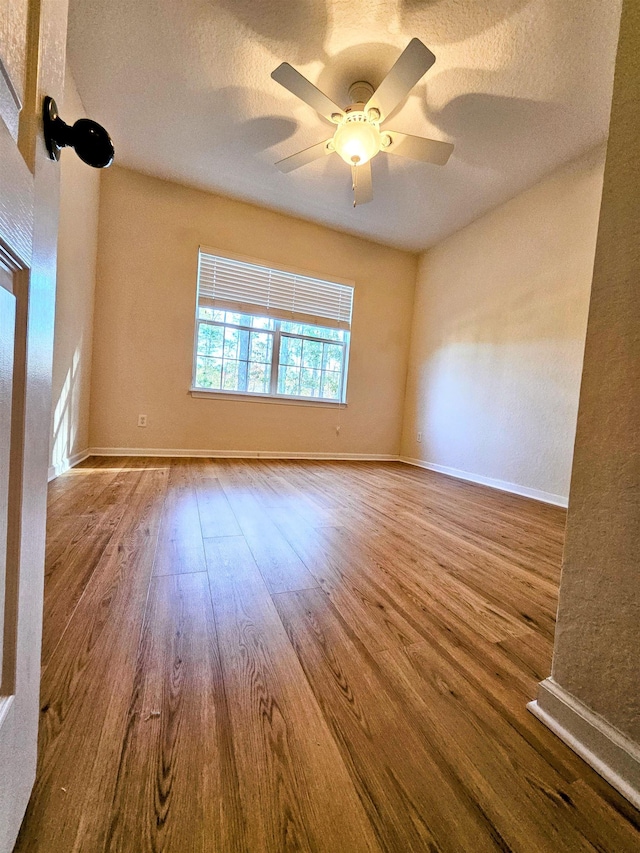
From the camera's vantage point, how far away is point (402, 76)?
177 cm

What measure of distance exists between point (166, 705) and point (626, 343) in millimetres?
1184

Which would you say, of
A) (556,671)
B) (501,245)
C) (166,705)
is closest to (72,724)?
(166,705)

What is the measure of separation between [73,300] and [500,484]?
4.14 meters

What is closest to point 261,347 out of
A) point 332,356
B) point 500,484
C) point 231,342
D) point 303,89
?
point 231,342

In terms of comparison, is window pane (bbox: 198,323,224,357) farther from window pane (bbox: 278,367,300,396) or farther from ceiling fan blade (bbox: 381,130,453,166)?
ceiling fan blade (bbox: 381,130,453,166)

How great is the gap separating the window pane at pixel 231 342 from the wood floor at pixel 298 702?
2.56m

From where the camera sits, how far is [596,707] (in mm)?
638

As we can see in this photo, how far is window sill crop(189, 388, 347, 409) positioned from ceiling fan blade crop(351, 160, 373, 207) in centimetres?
215

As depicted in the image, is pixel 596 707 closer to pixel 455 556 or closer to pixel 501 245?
pixel 455 556

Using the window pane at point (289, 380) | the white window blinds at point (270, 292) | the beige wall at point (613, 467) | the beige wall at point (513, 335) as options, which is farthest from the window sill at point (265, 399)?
the beige wall at point (613, 467)

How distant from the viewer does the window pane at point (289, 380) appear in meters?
4.02

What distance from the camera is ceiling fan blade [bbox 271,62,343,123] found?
1.77 m

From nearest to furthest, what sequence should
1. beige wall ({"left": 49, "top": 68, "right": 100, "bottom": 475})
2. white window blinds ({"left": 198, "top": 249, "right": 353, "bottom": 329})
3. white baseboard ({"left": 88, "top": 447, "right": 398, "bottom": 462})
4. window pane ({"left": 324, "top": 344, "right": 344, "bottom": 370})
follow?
1. beige wall ({"left": 49, "top": 68, "right": 100, "bottom": 475})
2. white baseboard ({"left": 88, "top": 447, "right": 398, "bottom": 462})
3. white window blinds ({"left": 198, "top": 249, "right": 353, "bottom": 329})
4. window pane ({"left": 324, "top": 344, "right": 344, "bottom": 370})

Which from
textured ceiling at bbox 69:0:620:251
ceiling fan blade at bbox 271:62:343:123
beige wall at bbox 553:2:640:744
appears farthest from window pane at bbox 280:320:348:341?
beige wall at bbox 553:2:640:744
